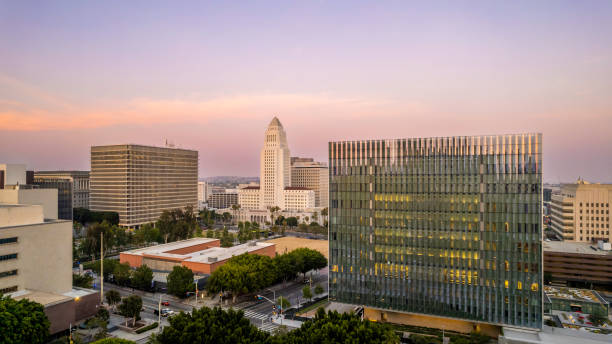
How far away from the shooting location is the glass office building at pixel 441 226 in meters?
65.1

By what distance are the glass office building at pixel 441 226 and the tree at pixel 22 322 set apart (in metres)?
47.5

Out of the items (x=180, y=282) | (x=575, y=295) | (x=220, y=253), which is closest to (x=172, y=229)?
(x=220, y=253)

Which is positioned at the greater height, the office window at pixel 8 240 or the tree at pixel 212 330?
the office window at pixel 8 240

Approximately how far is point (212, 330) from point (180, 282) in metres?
41.2

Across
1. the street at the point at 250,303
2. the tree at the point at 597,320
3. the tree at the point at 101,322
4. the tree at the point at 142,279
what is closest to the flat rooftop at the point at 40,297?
the tree at the point at 101,322

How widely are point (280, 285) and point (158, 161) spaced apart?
123 metres

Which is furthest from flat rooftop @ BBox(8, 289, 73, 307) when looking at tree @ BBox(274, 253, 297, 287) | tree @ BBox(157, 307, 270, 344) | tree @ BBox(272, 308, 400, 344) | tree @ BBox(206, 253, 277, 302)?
tree @ BBox(274, 253, 297, 287)

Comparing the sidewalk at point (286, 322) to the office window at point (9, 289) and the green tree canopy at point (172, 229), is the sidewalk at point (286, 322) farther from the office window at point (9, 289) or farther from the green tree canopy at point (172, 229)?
the green tree canopy at point (172, 229)

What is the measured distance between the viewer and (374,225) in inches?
2975

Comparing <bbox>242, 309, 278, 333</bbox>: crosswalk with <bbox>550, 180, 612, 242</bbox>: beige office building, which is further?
<bbox>550, 180, 612, 242</bbox>: beige office building

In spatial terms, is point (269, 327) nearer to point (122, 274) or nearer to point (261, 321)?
point (261, 321)

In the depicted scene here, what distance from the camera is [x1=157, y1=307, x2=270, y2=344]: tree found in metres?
47.7

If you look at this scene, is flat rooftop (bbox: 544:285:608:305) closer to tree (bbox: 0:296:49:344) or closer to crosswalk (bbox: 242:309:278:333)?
crosswalk (bbox: 242:309:278:333)

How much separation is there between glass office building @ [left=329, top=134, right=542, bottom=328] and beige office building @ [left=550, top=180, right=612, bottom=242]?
9373 cm
